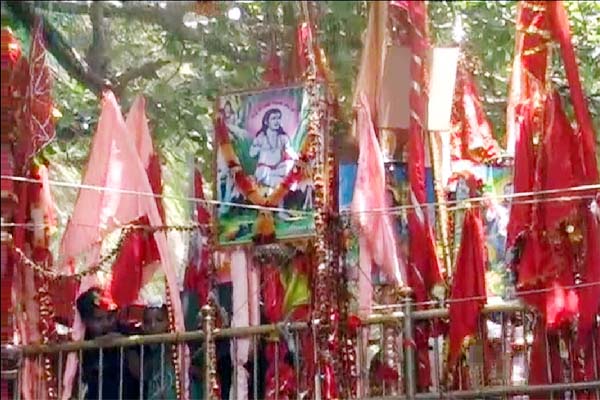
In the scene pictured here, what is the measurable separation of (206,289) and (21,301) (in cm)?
85

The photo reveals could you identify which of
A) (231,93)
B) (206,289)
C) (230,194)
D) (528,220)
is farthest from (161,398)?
(528,220)

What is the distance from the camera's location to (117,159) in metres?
5.06

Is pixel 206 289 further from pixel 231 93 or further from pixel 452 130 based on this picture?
pixel 452 130

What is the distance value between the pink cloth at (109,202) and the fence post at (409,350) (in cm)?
84

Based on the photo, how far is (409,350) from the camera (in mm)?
4773

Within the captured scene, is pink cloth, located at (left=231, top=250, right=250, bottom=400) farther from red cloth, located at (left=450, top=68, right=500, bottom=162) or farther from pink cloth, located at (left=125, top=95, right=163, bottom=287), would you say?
red cloth, located at (left=450, top=68, right=500, bottom=162)

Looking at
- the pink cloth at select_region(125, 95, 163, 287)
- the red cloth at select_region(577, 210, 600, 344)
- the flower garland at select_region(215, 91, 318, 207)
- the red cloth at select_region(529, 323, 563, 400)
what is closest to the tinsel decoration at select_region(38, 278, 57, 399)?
the pink cloth at select_region(125, 95, 163, 287)

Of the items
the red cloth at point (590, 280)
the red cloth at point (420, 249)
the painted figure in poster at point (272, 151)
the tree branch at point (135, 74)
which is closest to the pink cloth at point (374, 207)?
the red cloth at point (420, 249)

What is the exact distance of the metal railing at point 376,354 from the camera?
476 centimetres

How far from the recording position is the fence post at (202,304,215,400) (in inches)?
185

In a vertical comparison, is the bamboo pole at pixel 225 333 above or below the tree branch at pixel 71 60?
below

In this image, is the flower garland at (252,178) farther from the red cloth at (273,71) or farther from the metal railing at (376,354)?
the metal railing at (376,354)

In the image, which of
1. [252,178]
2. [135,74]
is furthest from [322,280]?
[135,74]

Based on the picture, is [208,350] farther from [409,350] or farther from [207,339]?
[409,350]
